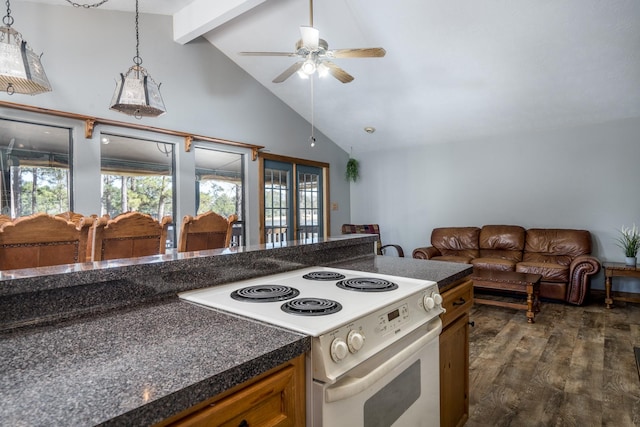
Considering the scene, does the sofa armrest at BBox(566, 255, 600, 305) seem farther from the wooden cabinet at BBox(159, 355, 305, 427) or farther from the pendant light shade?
the pendant light shade

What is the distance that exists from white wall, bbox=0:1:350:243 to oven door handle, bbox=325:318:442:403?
12.3 ft

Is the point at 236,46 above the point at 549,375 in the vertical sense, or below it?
above

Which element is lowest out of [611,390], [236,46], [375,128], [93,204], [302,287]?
[611,390]

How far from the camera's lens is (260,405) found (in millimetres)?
804

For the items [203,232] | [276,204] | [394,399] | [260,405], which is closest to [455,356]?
[394,399]

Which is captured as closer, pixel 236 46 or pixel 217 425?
pixel 217 425

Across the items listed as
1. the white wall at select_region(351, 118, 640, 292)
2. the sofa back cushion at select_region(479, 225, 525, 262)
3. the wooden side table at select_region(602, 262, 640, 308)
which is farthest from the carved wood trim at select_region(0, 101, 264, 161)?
the wooden side table at select_region(602, 262, 640, 308)

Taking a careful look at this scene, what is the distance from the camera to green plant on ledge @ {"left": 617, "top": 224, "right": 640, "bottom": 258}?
13.9 ft

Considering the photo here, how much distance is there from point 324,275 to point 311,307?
0.52m

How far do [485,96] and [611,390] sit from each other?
11.6ft

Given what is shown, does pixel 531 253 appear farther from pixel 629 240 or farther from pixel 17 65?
pixel 17 65

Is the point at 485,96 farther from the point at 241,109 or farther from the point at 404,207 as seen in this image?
the point at 241,109

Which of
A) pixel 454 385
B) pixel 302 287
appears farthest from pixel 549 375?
pixel 302 287

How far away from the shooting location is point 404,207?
6492 mm
